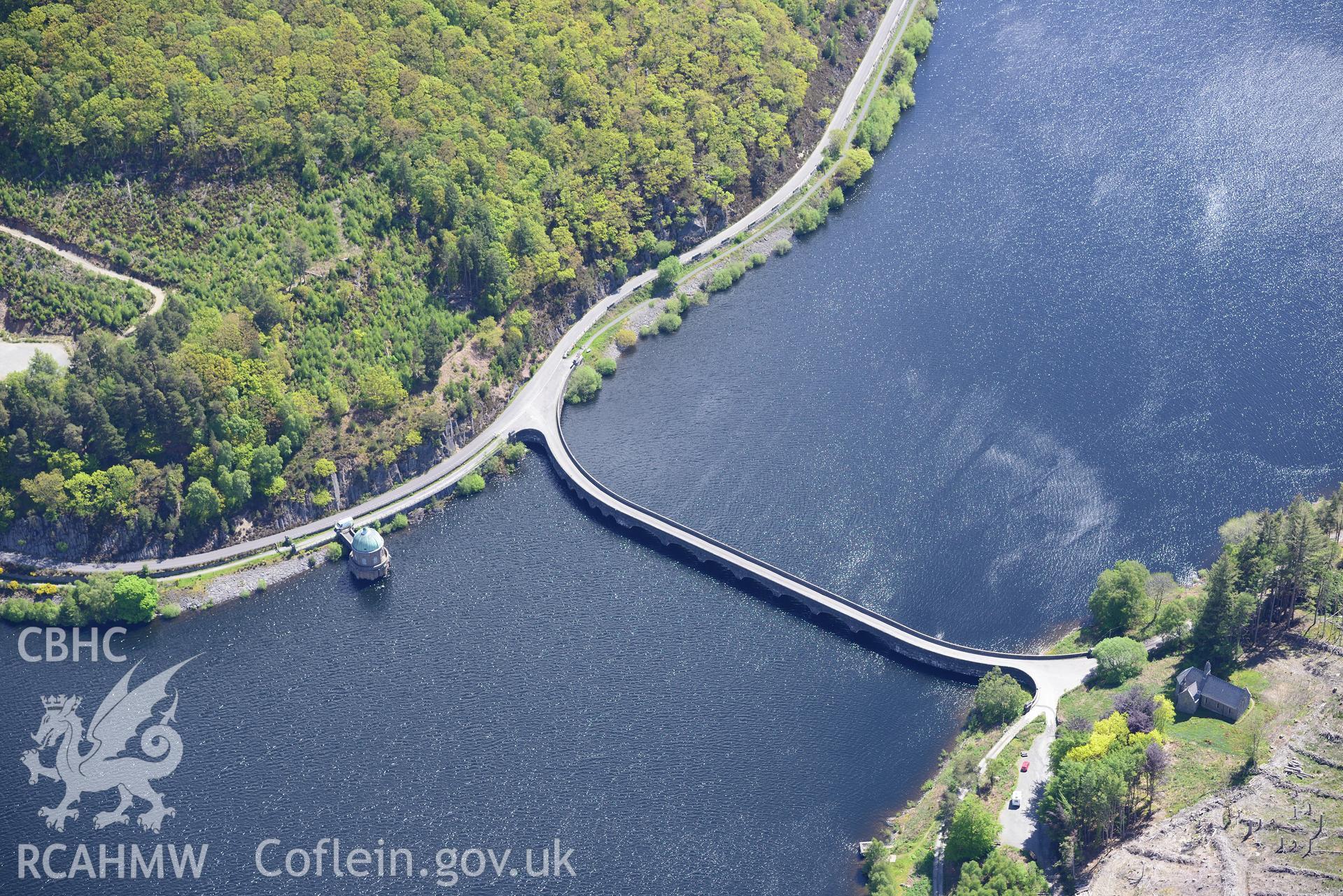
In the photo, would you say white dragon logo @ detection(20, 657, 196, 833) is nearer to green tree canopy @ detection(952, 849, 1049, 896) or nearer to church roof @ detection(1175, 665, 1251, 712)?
green tree canopy @ detection(952, 849, 1049, 896)

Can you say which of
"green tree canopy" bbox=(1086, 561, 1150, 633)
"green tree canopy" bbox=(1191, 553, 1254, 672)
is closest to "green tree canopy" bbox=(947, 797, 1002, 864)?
"green tree canopy" bbox=(1086, 561, 1150, 633)

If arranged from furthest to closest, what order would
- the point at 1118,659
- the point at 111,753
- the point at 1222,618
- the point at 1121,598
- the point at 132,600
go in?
the point at 132,600
the point at 1121,598
the point at 1118,659
the point at 1222,618
the point at 111,753

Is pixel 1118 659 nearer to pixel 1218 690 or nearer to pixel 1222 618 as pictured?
pixel 1218 690

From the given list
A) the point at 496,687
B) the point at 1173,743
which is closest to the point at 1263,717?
the point at 1173,743

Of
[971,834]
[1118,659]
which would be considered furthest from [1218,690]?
[971,834]

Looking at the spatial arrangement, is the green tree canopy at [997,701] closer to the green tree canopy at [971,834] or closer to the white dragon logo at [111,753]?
the green tree canopy at [971,834]

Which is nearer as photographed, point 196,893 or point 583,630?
point 196,893

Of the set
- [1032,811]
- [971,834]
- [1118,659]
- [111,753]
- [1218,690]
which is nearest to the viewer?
[971,834]

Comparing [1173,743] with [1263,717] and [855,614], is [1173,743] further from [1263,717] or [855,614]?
[855,614]

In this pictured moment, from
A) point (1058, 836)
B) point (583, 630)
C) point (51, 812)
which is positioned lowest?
point (1058, 836)
